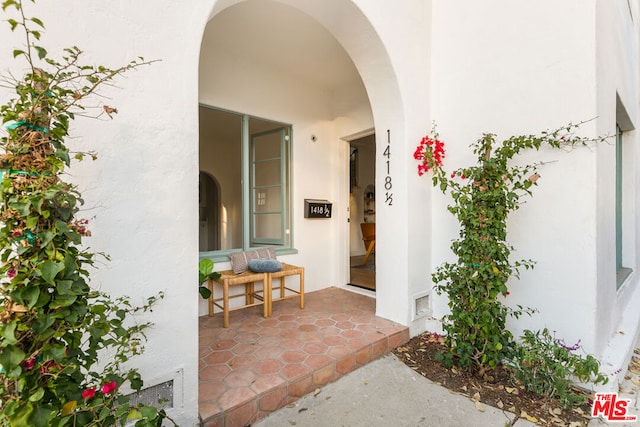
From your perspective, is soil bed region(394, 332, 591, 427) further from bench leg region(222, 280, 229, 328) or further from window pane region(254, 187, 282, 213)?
window pane region(254, 187, 282, 213)

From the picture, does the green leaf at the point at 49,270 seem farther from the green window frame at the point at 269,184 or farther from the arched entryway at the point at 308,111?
the green window frame at the point at 269,184

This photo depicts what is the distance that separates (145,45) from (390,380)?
2.73 metres

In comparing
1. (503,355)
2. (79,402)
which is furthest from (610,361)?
(79,402)

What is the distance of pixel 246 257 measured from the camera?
3.35 metres

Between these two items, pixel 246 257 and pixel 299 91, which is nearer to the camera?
pixel 246 257

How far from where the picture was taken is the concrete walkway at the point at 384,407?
183 centimetres

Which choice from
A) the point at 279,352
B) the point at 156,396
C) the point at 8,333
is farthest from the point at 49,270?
the point at 279,352

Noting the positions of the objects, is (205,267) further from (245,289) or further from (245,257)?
(245,289)

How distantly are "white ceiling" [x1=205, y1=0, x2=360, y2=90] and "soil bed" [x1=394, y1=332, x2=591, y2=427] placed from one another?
11.1 ft

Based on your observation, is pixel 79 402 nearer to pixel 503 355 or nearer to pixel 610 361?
pixel 503 355

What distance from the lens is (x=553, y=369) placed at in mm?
2035

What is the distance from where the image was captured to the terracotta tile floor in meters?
1.81

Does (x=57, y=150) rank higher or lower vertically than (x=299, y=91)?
lower

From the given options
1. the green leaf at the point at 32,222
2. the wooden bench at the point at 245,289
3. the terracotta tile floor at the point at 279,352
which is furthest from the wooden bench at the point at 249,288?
the green leaf at the point at 32,222
